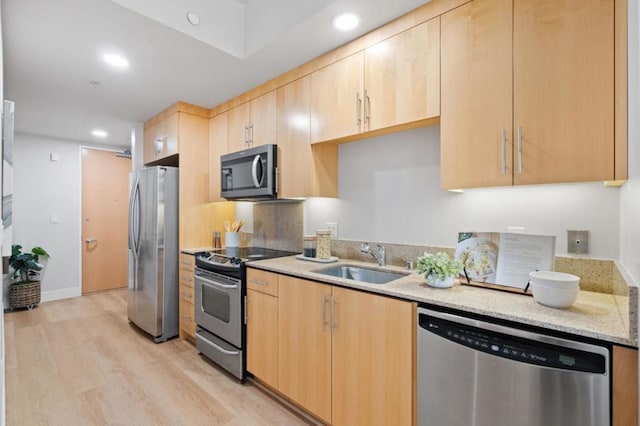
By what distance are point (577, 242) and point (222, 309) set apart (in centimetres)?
230

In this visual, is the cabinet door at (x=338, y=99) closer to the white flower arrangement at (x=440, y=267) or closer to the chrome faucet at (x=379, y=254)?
the chrome faucet at (x=379, y=254)

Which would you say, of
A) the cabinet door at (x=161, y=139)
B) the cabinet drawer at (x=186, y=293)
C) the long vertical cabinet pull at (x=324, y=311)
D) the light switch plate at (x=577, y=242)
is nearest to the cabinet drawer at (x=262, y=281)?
the long vertical cabinet pull at (x=324, y=311)

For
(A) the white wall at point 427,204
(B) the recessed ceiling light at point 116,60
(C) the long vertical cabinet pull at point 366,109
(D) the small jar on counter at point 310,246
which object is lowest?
(D) the small jar on counter at point 310,246

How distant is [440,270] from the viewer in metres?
1.48

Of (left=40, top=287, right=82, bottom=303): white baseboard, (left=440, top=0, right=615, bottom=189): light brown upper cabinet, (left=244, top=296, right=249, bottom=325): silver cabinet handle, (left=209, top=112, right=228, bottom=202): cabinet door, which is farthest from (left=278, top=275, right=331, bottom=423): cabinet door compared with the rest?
(left=40, top=287, right=82, bottom=303): white baseboard

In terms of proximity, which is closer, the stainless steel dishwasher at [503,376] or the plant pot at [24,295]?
the stainless steel dishwasher at [503,376]

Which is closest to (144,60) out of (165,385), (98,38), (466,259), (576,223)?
(98,38)

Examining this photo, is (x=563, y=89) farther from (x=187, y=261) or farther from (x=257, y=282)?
(x=187, y=261)

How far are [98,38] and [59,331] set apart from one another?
3.04m

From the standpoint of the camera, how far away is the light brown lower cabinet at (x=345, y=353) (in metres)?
1.43

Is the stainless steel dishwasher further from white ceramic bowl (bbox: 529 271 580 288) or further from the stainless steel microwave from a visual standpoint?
the stainless steel microwave

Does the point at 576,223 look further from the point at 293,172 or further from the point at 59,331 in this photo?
the point at 59,331

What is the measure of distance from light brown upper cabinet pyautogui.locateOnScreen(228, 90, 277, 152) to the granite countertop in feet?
4.77

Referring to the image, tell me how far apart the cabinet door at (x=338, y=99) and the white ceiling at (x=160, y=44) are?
0.16 m
